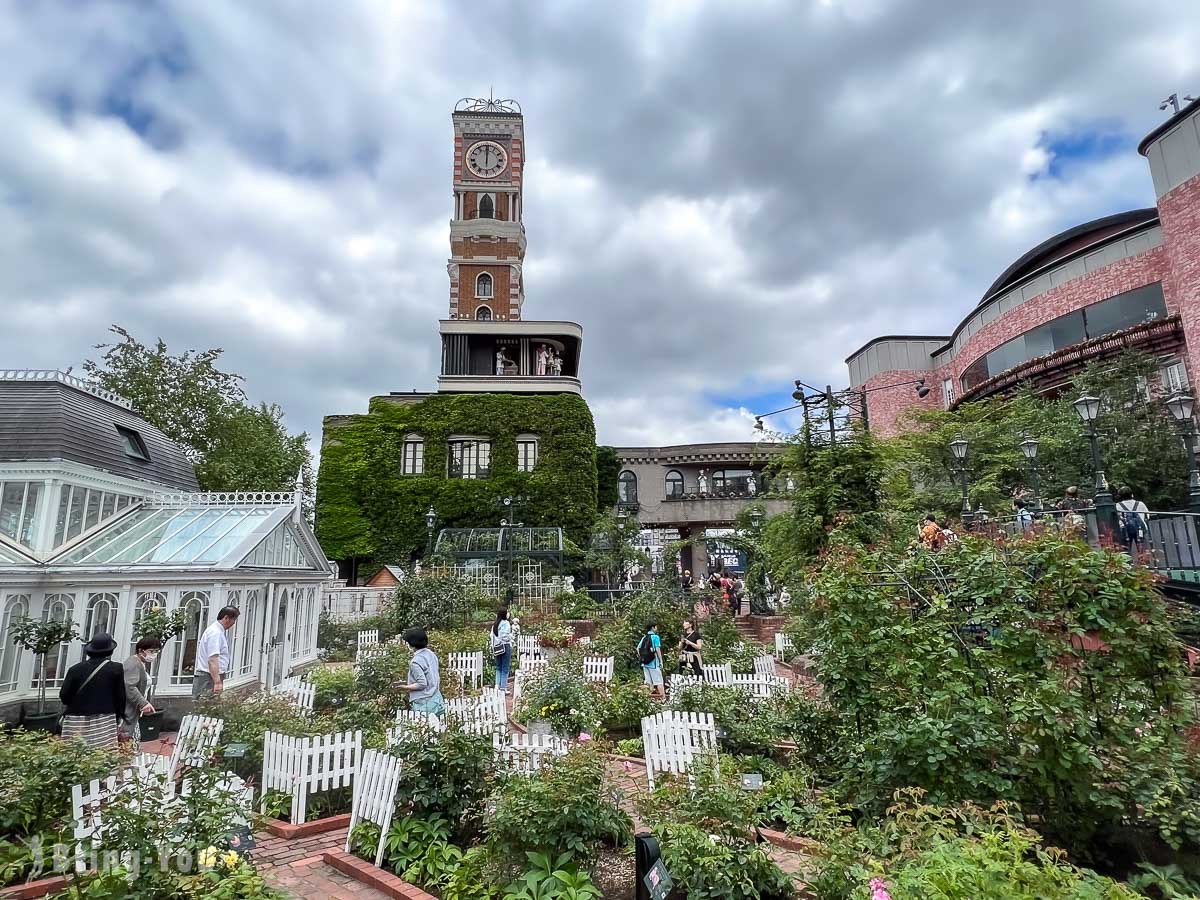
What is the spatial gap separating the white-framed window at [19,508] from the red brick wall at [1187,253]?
31.2 m

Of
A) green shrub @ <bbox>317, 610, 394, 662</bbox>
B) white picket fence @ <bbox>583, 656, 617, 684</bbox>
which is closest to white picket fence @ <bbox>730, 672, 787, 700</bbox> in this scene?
white picket fence @ <bbox>583, 656, 617, 684</bbox>

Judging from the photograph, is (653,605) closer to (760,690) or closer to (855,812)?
(760,690)

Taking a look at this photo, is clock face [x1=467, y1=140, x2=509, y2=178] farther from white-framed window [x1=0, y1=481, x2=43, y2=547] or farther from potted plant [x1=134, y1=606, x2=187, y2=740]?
potted plant [x1=134, y1=606, x2=187, y2=740]

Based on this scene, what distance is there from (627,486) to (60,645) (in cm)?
2883

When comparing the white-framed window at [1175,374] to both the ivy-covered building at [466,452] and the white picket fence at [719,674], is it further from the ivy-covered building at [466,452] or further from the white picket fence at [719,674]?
the ivy-covered building at [466,452]

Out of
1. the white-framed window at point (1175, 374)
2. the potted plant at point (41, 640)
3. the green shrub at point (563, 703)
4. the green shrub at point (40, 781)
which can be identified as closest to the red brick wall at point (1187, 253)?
the white-framed window at point (1175, 374)

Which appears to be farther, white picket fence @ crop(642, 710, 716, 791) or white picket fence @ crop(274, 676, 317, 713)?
Answer: white picket fence @ crop(274, 676, 317, 713)

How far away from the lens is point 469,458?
101ft

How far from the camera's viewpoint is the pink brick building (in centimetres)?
1917

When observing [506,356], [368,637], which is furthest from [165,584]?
[506,356]

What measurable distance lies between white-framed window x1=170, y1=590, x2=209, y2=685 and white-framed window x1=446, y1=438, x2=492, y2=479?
19.4 m

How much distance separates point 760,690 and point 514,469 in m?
21.9

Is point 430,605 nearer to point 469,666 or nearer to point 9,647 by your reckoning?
point 469,666

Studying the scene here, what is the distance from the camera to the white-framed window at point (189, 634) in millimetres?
10562
